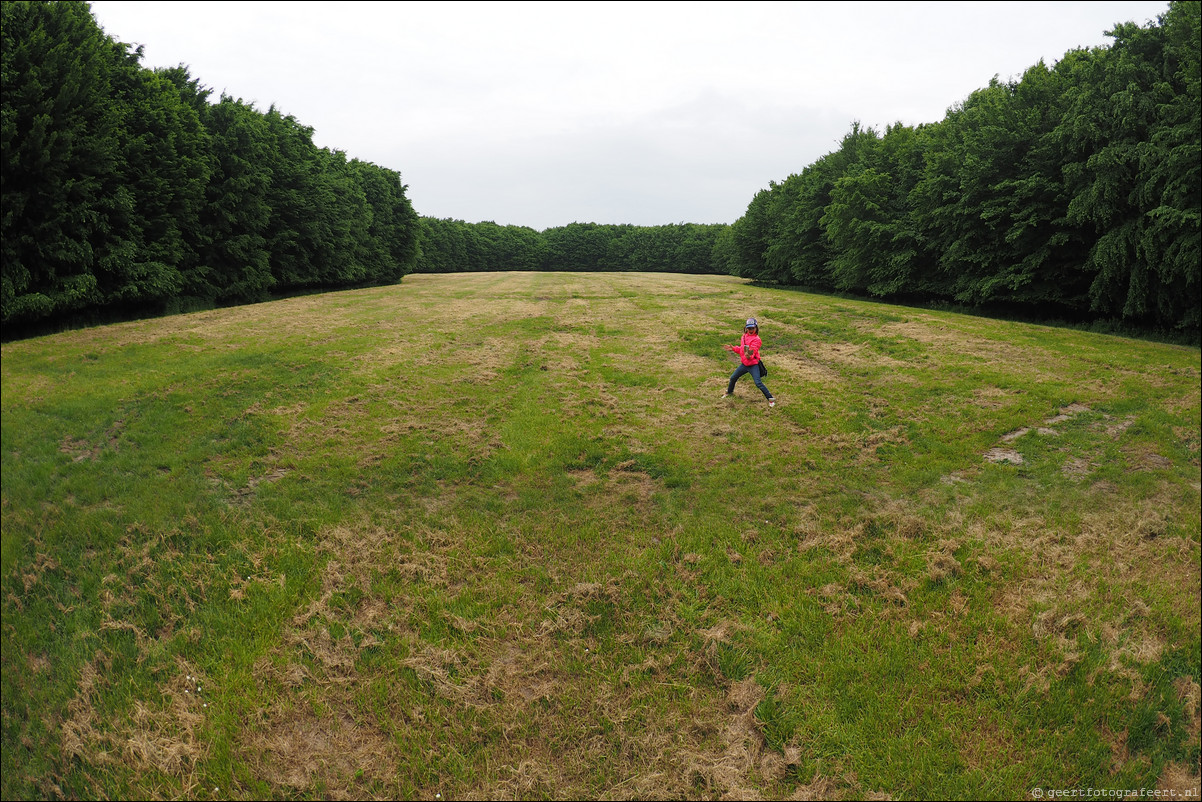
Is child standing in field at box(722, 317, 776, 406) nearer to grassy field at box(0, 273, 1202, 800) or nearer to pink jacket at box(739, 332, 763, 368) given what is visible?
pink jacket at box(739, 332, 763, 368)

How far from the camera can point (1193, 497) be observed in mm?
9156

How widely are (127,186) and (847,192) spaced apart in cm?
4847

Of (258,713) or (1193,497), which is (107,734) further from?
(1193,497)

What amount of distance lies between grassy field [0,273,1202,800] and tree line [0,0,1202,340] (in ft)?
36.5

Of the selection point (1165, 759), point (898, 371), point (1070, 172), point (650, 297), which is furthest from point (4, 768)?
point (650, 297)

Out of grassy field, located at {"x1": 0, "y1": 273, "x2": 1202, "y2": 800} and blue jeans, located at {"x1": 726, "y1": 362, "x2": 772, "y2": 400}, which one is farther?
blue jeans, located at {"x1": 726, "y1": 362, "x2": 772, "y2": 400}

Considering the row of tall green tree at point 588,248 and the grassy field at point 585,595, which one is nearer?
the grassy field at point 585,595

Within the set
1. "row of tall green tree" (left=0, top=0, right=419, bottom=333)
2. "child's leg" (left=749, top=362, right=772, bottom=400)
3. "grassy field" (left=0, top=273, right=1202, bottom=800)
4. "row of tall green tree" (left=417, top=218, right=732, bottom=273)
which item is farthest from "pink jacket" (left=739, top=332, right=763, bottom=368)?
"row of tall green tree" (left=417, top=218, right=732, bottom=273)

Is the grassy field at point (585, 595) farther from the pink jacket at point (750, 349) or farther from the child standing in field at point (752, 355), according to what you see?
the pink jacket at point (750, 349)

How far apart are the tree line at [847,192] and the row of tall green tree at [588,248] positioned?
228ft

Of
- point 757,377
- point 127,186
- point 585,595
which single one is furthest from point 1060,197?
point 127,186

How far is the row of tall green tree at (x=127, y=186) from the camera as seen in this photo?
17781mm

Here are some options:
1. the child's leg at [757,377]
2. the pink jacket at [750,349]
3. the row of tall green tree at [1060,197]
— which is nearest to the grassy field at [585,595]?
the child's leg at [757,377]

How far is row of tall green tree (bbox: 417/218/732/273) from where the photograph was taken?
120812mm
